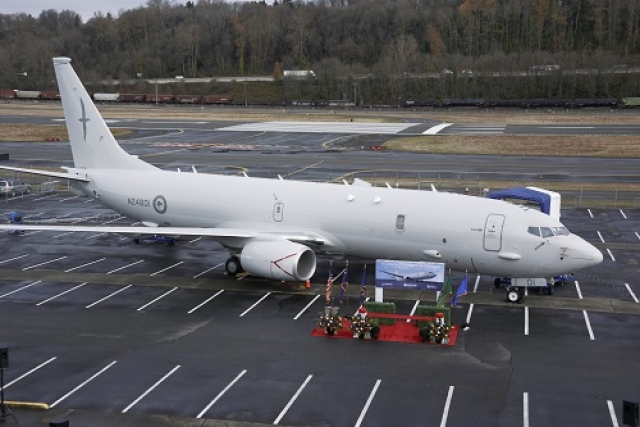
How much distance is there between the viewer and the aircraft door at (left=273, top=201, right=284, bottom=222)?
136 ft

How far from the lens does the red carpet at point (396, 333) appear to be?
31469 mm

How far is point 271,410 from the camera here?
24.3m

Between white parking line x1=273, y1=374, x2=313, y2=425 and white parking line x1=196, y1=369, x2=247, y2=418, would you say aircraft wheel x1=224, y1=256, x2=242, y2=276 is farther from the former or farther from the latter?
white parking line x1=273, y1=374, x2=313, y2=425

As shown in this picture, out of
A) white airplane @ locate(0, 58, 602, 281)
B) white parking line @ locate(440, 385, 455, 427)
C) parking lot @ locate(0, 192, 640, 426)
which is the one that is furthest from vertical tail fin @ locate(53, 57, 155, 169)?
white parking line @ locate(440, 385, 455, 427)

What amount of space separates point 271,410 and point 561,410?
8640mm

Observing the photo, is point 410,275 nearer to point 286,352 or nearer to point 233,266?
point 286,352

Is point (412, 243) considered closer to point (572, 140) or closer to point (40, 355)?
point (40, 355)

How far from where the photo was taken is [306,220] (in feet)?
133

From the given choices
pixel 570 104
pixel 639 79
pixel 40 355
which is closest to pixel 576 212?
pixel 40 355

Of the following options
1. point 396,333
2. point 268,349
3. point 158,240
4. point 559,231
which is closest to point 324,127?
point 158,240

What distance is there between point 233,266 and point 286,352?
12045 millimetres

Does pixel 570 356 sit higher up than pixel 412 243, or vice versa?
pixel 412 243

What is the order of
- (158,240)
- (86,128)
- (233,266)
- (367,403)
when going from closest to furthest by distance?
(367,403)
(233,266)
(86,128)
(158,240)

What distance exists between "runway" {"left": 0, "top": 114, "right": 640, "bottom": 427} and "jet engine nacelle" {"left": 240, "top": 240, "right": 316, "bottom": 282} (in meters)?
1.07
